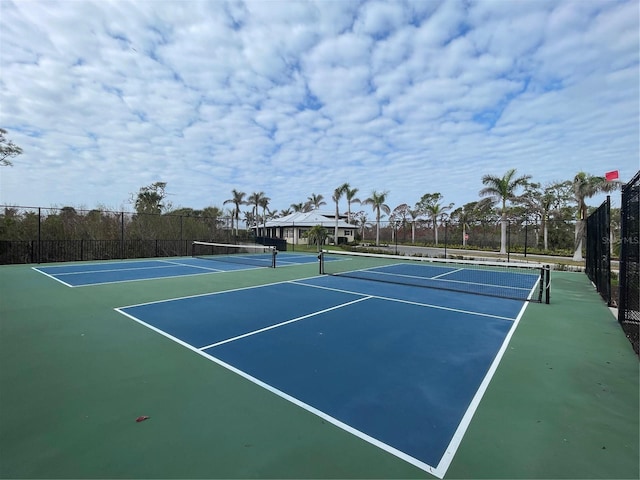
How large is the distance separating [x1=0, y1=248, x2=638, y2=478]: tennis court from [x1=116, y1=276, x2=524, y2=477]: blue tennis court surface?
2 cm

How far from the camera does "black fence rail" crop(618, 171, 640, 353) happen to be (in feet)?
16.5

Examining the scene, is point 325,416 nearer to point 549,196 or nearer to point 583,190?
point 583,190

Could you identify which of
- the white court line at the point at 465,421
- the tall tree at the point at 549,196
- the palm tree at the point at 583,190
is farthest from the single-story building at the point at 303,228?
the white court line at the point at 465,421

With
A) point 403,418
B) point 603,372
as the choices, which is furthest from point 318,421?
point 603,372

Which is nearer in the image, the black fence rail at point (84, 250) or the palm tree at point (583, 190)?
the black fence rail at point (84, 250)

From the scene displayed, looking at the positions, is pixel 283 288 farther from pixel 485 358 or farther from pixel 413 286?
pixel 485 358

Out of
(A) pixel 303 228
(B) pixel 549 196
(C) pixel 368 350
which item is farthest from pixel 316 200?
(C) pixel 368 350

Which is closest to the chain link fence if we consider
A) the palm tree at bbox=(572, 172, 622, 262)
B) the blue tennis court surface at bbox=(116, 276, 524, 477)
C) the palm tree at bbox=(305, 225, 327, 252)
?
the palm tree at bbox=(305, 225, 327, 252)

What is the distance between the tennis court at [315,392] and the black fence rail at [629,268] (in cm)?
29

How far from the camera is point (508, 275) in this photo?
13.3 m

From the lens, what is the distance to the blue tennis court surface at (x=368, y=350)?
278 cm

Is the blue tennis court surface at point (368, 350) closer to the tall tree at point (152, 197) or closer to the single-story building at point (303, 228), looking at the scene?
the tall tree at point (152, 197)

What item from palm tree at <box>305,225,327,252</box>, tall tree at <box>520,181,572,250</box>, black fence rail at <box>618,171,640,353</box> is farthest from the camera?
tall tree at <box>520,181,572,250</box>

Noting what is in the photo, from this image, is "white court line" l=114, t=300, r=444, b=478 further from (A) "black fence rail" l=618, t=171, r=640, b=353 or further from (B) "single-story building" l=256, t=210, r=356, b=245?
(B) "single-story building" l=256, t=210, r=356, b=245
